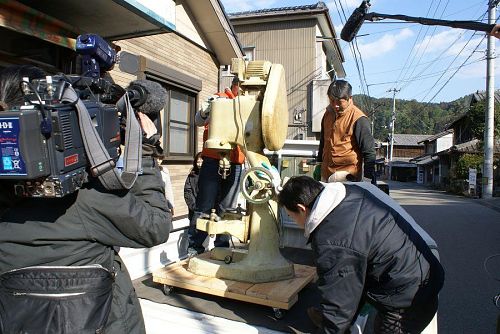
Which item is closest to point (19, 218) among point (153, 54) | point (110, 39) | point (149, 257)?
point (149, 257)

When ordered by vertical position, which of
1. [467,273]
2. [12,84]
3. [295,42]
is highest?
[295,42]

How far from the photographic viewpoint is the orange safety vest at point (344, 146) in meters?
3.82

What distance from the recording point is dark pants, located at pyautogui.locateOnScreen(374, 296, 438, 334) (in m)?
2.28

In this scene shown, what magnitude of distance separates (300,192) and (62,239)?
1.30 metres

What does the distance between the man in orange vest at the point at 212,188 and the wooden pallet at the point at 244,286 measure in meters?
0.64

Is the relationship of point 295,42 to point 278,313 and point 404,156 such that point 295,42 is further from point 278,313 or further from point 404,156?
point 404,156

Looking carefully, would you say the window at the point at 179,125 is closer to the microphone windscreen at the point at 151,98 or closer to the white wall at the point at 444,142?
the microphone windscreen at the point at 151,98

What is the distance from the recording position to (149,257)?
370 centimetres

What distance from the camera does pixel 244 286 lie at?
116 inches

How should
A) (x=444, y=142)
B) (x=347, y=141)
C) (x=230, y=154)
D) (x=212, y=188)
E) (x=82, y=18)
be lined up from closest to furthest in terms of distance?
(x=230, y=154), (x=347, y=141), (x=212, y=188), (x=82, y=18), (x=444, y=142)

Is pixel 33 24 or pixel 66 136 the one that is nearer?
pixel 66 136

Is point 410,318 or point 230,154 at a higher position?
point 230,154

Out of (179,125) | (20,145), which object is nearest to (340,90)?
(20,145)

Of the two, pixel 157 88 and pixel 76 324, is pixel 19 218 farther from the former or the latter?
pixel 157 88
